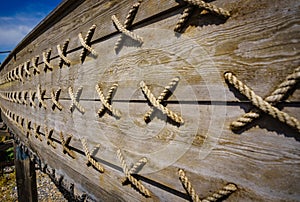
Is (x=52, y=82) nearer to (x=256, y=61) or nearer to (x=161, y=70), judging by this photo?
(x=161, y=70)

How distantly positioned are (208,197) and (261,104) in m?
0.41

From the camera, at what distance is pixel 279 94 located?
0.65m

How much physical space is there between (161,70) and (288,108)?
524 mm

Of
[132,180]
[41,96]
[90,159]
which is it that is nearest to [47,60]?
[41,96]

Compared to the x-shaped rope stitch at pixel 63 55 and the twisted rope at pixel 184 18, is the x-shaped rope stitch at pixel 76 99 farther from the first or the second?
the twisted rope at pixel 184 18

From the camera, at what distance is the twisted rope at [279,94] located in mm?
621

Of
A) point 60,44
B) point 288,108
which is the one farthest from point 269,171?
point 60,44

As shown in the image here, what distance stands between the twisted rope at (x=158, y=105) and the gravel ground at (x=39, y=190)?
5385 millimetres

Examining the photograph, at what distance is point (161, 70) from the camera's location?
1004 millimetres

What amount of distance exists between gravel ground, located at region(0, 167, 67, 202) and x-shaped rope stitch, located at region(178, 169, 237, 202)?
212 inches

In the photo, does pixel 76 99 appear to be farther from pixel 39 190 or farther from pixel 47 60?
pixel 39 190

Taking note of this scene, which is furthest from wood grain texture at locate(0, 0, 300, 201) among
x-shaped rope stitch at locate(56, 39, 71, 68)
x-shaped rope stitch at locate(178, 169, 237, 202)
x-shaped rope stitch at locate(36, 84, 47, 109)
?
x-shaped rope stitch at locate(36, 84, 47, 109)

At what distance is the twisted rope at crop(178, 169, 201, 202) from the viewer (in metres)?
0.89

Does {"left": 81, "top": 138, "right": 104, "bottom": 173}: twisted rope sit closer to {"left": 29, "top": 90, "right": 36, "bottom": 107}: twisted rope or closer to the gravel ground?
{"left": 29, "top": 90, "right": 36, "bottom": 107}: twisted rope
